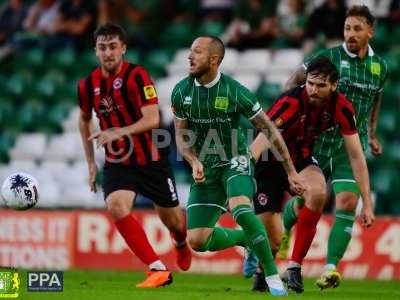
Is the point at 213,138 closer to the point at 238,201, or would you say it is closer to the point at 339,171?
the point at 238,201

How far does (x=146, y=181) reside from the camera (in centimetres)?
1052

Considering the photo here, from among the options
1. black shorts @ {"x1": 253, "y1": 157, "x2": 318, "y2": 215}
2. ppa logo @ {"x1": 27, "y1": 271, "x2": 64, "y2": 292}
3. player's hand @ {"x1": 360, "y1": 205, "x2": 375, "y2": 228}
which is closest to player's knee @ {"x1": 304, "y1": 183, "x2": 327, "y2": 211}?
black shorts @ {"x1": 253, "y1": 157, "x2": 318, "y2": 215}

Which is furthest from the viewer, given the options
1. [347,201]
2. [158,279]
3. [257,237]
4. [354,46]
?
[354,46]

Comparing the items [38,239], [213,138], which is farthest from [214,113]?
[38,239]

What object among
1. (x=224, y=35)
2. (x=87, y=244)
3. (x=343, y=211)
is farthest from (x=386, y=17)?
(x=343, y=211)

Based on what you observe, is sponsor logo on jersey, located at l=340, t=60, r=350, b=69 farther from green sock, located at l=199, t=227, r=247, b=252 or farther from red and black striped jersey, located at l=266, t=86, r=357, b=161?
green sock, located at l=199, t=227, r=247, b=252

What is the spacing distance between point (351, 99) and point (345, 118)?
3.27ft

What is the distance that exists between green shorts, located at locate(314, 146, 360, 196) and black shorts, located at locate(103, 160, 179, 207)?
134 cm

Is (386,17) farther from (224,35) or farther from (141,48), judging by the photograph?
(141,48)

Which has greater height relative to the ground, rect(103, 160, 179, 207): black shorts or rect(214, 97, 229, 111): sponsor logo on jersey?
rect(214, 97, 229, 111): sponsor logo on jersey

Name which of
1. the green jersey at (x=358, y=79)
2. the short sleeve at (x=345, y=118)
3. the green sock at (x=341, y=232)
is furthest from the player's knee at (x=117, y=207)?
the green jersey at (x=358, y=79)

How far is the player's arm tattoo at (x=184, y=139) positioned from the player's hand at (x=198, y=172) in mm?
215

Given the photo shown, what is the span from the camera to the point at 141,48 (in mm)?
17922

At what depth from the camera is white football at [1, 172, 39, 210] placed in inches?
372
